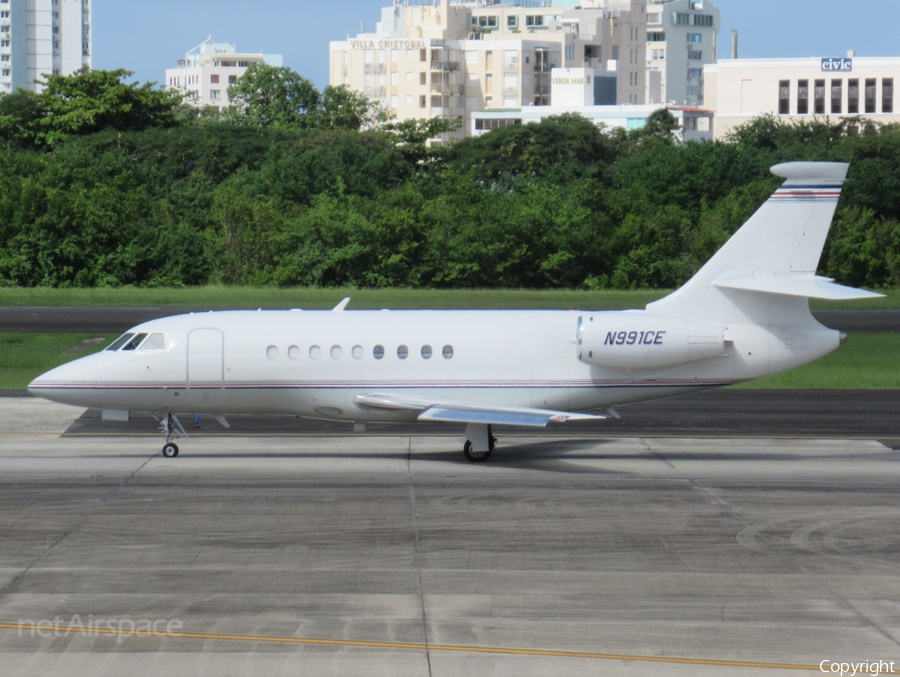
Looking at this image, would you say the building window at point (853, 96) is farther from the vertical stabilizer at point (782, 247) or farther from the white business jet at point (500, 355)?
the white business jet at point (500, 355)

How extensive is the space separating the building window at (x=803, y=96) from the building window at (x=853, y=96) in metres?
5.31

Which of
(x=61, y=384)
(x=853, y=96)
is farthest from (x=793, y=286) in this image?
(x=853, y=96)

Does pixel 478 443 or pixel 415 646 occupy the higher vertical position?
pixel 478 443

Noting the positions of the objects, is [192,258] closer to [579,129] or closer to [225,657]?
[579,129]

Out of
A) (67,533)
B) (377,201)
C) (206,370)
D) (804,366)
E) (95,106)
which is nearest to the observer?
(67,533)

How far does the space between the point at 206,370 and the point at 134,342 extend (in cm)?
161

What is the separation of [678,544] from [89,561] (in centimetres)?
809

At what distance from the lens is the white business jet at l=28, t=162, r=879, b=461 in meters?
22.6

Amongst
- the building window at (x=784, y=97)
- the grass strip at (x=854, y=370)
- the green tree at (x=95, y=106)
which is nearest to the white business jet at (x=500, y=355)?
the grass strip at (x=854, y=370)

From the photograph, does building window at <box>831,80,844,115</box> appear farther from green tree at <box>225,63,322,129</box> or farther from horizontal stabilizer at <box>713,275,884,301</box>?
horizontal stabilizer at <box>713,275,884,301</box>

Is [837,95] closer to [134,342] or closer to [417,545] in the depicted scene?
[134,342]

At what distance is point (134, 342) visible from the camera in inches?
911

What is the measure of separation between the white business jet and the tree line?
41995 mm

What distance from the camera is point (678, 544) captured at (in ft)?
54.7
